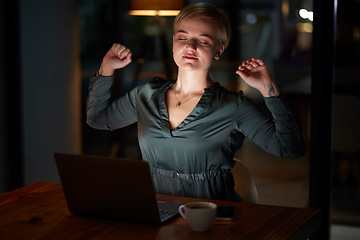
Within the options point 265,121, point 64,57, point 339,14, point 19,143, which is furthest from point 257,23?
point 19,143

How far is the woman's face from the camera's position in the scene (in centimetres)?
207

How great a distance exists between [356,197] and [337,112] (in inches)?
21.1

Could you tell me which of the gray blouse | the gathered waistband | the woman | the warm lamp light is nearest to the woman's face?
the woman

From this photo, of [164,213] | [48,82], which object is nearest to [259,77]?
[164,213]

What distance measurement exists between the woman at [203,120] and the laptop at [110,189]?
0.50m

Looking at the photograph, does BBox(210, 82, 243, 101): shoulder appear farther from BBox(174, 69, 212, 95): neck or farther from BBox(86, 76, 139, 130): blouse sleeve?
BBox(86, 76, 139, 130): blouse sleeve

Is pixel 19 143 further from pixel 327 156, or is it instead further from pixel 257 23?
pixel 327 156

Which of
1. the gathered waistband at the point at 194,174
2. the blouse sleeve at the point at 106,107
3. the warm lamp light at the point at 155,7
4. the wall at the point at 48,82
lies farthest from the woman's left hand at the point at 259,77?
the wall at the point at 48,82

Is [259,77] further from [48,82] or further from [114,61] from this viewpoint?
[48,82]

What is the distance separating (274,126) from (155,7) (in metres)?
1.36

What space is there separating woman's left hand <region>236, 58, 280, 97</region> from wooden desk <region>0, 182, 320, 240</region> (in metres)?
0.50

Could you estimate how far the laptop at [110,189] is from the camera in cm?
135

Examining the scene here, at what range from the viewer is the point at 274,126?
197 centimetres

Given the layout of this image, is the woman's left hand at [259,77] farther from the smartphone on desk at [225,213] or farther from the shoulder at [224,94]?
the smartphone on desk at [225,213]
